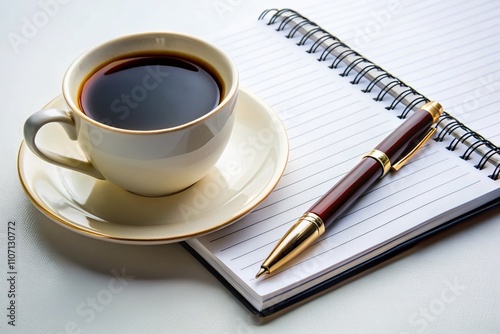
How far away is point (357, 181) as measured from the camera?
78 centimetres

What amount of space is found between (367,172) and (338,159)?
67 mm

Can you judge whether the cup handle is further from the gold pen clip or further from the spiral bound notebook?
the gold pen clip

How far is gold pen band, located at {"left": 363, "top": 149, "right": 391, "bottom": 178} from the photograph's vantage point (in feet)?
2.67

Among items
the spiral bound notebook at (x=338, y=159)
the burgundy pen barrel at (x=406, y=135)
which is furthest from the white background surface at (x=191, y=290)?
the burgundy pen barrel at (x=406, y=135)

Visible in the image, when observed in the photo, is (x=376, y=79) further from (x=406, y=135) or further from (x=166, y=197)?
(x=166, y=197)

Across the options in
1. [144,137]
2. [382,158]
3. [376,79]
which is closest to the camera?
[144,137]

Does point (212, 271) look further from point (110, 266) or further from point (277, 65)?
point (277, 65)

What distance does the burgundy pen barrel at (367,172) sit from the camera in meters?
0.75

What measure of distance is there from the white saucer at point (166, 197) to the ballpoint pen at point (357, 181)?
0.06 meters

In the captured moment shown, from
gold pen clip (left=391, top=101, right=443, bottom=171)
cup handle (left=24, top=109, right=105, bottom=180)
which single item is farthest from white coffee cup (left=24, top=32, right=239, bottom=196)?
gold pen clip (left=391, top=101, right=443, bottom=171)

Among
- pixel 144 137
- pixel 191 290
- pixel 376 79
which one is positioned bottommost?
pixel 191 290

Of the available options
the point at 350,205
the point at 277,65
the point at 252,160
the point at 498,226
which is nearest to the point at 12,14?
the point at 277,65

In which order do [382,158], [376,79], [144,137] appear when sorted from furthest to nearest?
[376,79]
[382,158]
[144,137]

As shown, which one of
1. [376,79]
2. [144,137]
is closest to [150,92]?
[144,137]
